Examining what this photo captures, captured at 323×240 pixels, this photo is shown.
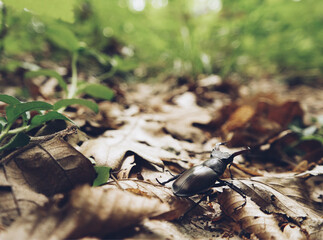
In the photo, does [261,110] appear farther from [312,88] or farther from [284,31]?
[312,88]

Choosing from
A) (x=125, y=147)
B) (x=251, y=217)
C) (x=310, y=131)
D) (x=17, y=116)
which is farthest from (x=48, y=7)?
(x=310, y=131)

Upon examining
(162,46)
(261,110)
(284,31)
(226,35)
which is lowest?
(261,110)

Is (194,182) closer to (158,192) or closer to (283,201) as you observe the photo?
(158,192)

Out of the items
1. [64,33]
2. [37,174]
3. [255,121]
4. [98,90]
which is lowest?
[37,174]

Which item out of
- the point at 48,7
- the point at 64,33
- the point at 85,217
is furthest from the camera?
the point at 64,33

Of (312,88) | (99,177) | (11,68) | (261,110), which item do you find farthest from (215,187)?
(312,88)

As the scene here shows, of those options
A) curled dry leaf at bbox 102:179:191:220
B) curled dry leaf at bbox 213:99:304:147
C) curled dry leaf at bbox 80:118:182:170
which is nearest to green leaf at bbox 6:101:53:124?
curled dry leaf at bbox 80:118:182:170
